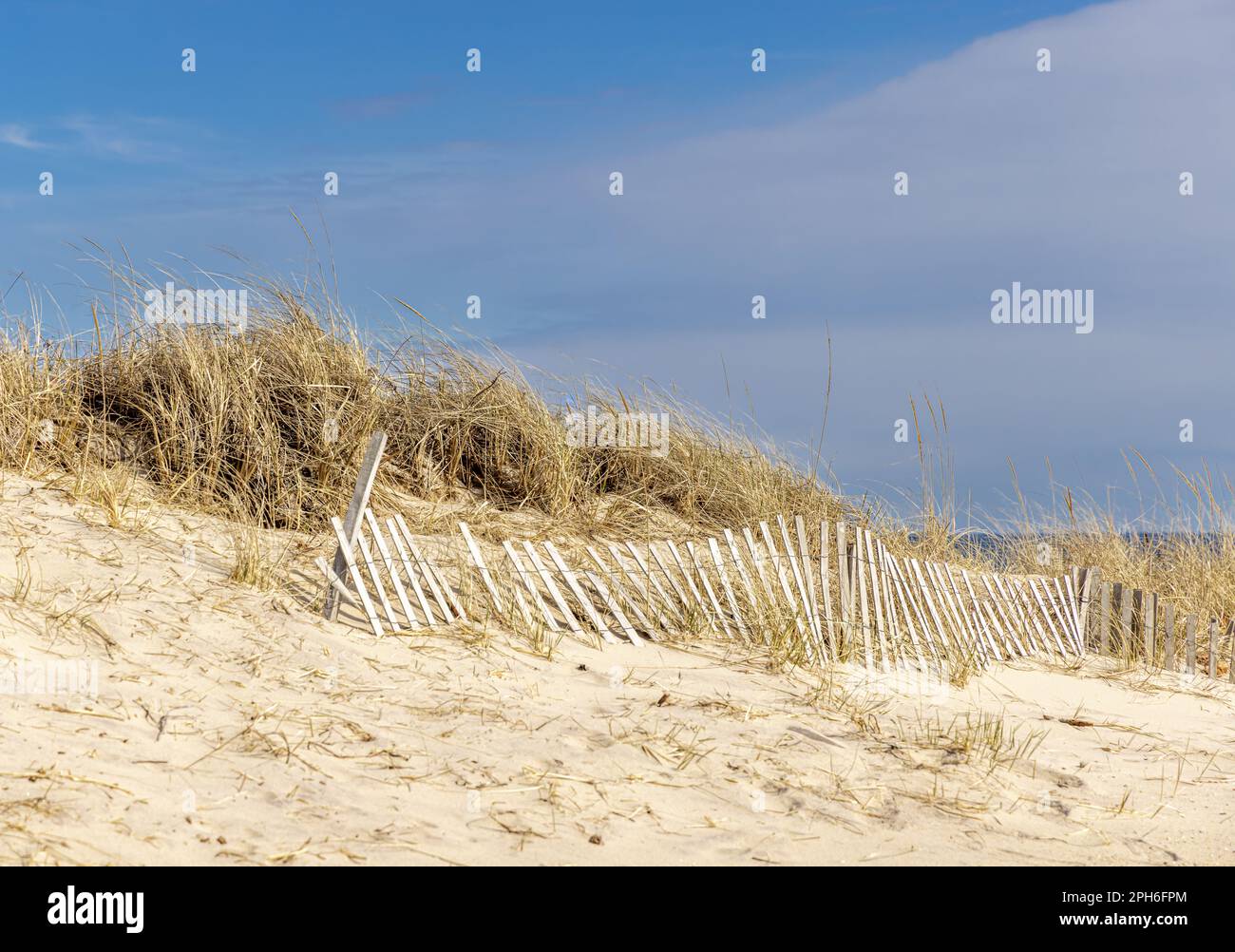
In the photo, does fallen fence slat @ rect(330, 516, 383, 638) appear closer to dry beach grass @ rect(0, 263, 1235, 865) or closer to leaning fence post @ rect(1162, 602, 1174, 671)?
dry beach grass @ rect(0, 263, 1235, 865)

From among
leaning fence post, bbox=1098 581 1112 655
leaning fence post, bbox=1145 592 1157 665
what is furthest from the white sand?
leaning fence post, bbox=1098 581 1112 655

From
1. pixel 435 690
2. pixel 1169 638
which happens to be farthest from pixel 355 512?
pixel 1169 638

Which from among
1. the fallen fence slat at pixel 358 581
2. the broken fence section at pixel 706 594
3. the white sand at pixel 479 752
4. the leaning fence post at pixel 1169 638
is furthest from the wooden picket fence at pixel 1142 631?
the fallen fence slat at pixel 358 581

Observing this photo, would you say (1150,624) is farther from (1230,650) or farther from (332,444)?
(332,444)

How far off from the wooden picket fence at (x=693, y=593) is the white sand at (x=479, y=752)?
27 cm

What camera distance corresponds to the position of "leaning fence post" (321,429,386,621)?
5.30m

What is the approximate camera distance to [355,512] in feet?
17.9

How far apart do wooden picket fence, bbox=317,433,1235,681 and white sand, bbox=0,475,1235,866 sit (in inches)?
10.6

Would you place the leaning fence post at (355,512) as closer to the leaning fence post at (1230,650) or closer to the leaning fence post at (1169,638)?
the leaning fence post at (1169,638)

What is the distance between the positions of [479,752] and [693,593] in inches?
87.3

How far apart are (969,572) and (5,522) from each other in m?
6.87

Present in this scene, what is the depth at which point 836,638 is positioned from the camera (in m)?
6.10
